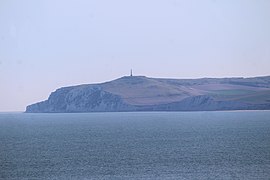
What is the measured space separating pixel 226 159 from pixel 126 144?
2708 centimetres

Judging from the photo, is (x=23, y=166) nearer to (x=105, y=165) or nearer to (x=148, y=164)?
(x=105, y=165)

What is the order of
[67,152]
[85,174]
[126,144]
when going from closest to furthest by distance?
[85,174]
[67,152]
[126,144]

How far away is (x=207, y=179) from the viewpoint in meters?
53.1

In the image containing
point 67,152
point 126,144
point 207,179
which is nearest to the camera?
point 207,179

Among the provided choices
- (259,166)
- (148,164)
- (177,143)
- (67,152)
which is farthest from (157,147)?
(259,166)

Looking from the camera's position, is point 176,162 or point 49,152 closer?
point 176,162

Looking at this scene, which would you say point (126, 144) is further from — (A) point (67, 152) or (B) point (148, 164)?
(B) point (148, 164)

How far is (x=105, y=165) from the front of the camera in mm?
63688

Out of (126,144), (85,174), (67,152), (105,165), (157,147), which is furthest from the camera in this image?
(126,144)

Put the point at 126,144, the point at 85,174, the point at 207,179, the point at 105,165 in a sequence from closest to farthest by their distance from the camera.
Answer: the point at 207,179, the point at 85,174, the point at 105,165, the point at 126,144

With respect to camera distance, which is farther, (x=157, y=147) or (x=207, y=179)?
(x=157, y=147)

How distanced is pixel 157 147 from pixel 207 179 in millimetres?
31739

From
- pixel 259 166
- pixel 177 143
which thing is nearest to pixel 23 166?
pixel 259 166

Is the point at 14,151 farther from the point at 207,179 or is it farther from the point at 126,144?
the point at 207,179
